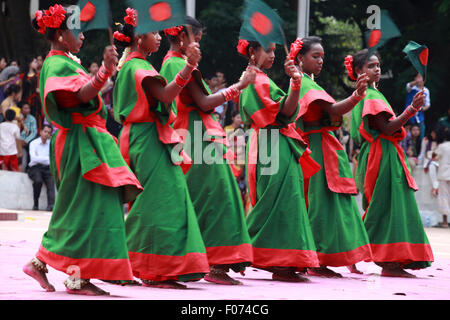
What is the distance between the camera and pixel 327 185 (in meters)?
7.84

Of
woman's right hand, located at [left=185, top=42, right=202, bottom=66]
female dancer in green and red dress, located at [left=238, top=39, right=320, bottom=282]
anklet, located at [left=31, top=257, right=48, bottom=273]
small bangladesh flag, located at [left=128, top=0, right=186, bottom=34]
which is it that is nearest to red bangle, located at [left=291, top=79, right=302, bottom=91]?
female dancer in green and red dress, located at [left=238, top=39, right=320, bottom=282]

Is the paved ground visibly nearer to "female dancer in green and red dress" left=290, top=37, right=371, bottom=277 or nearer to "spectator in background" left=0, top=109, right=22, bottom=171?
"female dancer in green and red dress" left=290, top=37, right=371, bottom=277

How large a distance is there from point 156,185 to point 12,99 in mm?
12860

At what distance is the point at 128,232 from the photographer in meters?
6.36

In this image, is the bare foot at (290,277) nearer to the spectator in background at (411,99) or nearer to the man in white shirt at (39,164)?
the spectator in background at (411,99)

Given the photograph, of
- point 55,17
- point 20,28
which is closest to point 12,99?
point 20,28

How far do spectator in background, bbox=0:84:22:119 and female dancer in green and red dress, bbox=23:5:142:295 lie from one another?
1275 cm

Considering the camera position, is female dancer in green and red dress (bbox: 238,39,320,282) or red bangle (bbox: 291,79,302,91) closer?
red bangle (bbox: 291,79,302,91)

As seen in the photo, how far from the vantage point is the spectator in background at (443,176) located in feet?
56.1

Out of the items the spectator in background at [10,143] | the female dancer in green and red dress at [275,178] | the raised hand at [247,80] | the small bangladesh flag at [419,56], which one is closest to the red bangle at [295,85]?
the female dancer in green and red dress at [275,178]

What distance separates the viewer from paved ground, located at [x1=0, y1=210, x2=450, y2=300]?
18.8 feet

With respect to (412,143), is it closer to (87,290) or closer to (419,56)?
(419,56)
